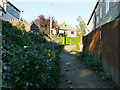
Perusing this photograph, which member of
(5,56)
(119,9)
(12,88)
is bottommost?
(12,88)

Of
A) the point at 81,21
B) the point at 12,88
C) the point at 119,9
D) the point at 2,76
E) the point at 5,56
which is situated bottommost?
the point at 12,88

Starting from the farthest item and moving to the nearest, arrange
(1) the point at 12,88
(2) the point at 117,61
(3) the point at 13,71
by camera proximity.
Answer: (2) the point at 117,61 → (3) the point at 13,71 → (1) the point at 12,88

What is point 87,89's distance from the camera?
11.7 ft

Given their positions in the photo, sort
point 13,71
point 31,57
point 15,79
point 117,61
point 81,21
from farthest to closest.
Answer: point 81,21, point 117,61, point 31,57, point 13,71, point 15,79

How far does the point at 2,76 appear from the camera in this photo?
92.5 inches

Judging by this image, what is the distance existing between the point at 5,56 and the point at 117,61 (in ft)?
10.5

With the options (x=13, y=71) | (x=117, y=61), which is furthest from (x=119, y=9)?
(x=13, y=71)

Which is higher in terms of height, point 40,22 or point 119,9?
point 40,22

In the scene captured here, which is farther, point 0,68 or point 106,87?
point 106,87

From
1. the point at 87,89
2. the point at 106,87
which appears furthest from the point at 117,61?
Answer: the point at 87,89

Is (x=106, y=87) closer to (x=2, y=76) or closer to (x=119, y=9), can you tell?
(x=2, y=76)

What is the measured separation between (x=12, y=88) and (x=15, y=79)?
224 millimetres

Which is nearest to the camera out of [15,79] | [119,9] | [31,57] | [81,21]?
[15,79]

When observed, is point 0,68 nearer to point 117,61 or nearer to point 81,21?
point 117,61
